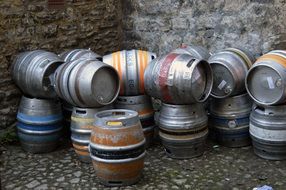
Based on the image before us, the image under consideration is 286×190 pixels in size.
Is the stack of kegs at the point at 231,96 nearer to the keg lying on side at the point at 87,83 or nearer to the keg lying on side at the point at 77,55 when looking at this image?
the keg lying on side at the point at 87,83

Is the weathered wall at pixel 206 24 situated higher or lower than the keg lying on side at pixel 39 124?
higher

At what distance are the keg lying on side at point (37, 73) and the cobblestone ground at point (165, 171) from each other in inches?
25.4

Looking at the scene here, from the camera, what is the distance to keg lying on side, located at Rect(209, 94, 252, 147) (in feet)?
15.8

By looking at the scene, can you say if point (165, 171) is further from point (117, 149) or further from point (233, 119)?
point (233, 119)

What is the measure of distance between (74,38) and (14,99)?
1062 millimetres

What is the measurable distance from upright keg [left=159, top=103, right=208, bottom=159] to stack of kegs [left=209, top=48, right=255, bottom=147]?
0.87ft

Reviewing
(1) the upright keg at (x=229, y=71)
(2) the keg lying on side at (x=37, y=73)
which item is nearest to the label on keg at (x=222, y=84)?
(1) the upright keg at (x=229, y=71)

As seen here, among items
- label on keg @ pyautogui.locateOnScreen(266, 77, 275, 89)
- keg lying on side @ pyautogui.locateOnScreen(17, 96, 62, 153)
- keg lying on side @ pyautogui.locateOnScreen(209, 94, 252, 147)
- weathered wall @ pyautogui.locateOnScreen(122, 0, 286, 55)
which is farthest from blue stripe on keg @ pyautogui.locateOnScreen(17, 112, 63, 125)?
label on keg @ pyautogui.locateOnScreen(266, 77, 275, 89)

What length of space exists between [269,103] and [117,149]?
141 centimetres

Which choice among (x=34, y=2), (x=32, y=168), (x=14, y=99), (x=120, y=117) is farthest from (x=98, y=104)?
(x=34, y=2)

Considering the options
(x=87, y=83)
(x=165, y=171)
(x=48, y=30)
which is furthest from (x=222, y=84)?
(x=48, y=30)

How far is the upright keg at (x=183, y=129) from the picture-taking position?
179 inches

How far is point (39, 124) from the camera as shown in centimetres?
486

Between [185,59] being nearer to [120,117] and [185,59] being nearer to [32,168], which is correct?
[120,117]
